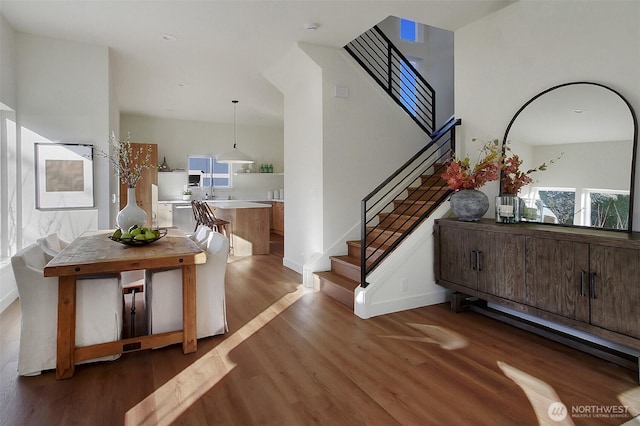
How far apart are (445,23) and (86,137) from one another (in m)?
4.29

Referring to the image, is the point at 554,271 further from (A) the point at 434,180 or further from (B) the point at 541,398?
(A) the point at 434,180

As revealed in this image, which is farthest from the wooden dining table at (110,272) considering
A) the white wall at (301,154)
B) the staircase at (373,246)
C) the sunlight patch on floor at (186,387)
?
the white wall at (301,154)

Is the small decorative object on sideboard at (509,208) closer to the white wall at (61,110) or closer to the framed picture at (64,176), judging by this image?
the white wall at (61,110)

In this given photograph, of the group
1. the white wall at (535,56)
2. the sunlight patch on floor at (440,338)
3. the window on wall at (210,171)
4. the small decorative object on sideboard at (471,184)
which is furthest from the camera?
the window on wall at (210,171)

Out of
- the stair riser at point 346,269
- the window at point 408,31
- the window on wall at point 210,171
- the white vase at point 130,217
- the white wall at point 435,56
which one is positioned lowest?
the stair riser at point 346,269

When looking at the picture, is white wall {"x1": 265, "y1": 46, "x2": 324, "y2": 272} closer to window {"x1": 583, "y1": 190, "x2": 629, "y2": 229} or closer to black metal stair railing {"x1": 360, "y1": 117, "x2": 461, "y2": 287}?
black metal stair railing {"x1": 360, "y1": 117, "x2": 461, "y2": 287}

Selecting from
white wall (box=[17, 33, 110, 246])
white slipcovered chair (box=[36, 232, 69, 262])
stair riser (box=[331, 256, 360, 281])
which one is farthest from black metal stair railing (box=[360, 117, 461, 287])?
white wall (box=[17, 33, 110, 246])

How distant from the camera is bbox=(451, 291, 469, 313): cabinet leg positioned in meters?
3.62

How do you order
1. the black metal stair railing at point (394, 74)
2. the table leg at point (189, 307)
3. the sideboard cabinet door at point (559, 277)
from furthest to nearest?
1. the black metal stair railing at point (394, 74)
2. the table leg at point (189, 307)
3. the sideboard cabinet door at point (559, 277)

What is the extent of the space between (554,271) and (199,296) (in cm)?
273

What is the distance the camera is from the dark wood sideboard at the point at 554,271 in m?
2.32

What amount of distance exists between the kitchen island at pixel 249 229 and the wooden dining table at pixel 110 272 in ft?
11.5

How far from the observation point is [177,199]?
905 cm

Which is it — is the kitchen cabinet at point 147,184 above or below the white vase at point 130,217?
above
